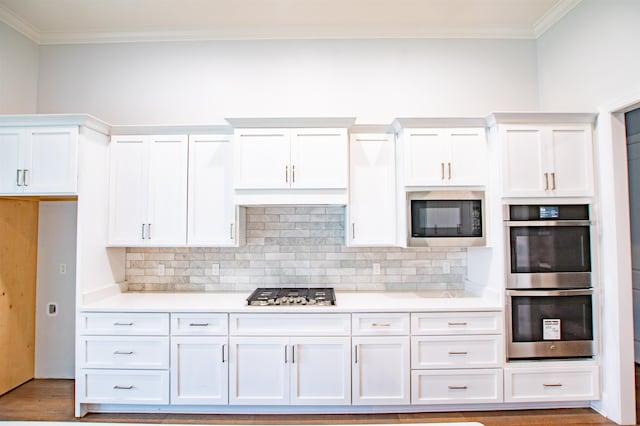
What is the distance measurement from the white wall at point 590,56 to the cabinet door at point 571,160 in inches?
10.9

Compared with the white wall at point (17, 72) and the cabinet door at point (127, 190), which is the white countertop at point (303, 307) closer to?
the cabinet door at point (127, 190)

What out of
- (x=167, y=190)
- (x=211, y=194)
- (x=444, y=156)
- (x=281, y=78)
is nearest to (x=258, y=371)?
(x=211, y=194)

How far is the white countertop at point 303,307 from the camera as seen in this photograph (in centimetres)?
252

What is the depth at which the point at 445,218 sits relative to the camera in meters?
2.68

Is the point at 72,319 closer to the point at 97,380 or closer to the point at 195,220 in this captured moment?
the point at 97,380

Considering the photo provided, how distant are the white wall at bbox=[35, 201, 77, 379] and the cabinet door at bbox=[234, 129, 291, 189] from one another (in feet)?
5.88

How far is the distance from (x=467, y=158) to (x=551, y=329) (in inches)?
58.5

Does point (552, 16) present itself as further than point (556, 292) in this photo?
Yes

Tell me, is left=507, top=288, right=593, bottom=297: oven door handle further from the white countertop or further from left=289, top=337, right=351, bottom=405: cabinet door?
left=289, top=337, right=351, bottom=405: cabinet door

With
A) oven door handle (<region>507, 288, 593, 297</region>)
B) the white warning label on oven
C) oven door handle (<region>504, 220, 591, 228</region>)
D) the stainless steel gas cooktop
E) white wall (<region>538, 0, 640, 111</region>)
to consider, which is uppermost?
white wall (<region>538, 0, 640, 111</region>)

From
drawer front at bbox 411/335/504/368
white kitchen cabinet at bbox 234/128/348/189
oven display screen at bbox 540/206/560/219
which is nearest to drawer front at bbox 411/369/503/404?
drawer front at bbox 411/335/504/368

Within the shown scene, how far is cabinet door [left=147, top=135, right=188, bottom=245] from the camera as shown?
2807mm

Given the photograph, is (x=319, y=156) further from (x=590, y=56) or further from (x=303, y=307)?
(x=590, y=56)

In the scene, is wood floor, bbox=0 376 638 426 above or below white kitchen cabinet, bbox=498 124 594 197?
below
